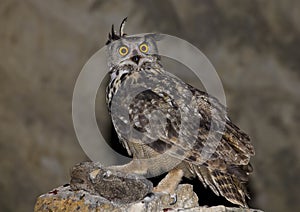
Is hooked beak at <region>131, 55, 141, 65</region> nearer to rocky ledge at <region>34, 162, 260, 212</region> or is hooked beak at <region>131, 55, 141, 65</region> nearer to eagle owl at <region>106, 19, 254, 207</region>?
eagle owl at <region>106, 19, 254, 207</region>

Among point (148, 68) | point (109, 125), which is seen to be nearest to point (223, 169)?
point (148, 68)

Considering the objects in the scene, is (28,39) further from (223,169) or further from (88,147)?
(223,169)

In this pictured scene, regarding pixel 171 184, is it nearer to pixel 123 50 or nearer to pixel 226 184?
pixel 226 184

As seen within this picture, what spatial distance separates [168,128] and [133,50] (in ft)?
1.30

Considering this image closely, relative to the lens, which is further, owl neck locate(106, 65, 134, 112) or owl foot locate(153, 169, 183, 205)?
owl neck locate(106, 65, 134, 112)

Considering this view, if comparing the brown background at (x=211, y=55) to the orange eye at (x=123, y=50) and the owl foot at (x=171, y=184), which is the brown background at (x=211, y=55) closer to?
the orange eye at (x=123, y=50)

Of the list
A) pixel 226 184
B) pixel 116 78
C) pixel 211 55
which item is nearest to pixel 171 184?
pixel 226 184

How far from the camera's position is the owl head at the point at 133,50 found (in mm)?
2121

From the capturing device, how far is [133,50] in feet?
6.96

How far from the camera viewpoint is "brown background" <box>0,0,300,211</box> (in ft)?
9.48

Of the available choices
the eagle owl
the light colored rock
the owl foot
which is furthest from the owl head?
the light colored rock

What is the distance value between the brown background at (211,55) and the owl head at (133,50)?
30.2 inches

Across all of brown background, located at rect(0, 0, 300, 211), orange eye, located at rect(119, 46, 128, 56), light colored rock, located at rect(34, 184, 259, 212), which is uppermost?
brown background, located at rect(0, 0, 300, 211)

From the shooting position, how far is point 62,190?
1.89 meters
